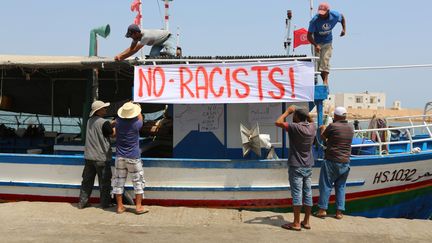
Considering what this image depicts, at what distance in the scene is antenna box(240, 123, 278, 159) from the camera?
5992 mm

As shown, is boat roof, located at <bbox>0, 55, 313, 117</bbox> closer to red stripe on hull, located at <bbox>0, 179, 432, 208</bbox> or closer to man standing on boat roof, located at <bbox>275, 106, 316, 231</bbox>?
red stripe on hull, located at <bbox>0, 179, 432, 208</bbox>

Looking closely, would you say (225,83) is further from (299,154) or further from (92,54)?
(92,54)

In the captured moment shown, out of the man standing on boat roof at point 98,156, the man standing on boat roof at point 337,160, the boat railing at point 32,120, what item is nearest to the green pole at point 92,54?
the man standing on boat roof at point 98,156

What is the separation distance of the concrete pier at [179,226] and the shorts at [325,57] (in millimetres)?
2205

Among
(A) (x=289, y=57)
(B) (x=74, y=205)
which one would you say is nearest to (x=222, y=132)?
(A) (x=289, y=57)

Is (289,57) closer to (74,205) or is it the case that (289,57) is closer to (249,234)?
(249,234)

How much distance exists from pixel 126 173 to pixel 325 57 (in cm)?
339

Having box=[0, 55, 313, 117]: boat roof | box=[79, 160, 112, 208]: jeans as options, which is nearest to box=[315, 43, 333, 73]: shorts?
box=[79, 160, 112, 208]: jeans

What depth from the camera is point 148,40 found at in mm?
6613

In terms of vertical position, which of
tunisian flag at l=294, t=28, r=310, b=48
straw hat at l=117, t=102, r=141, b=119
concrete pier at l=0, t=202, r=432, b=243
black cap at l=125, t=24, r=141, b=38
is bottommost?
concrete pier at l=0, t=202, r=432, b=243

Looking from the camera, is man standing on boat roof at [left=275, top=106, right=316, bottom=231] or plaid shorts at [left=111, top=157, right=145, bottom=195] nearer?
man standing on boat roof at [left=275, top=106, right=316, bottom=231]

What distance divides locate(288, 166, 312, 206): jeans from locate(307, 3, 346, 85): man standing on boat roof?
5.82ft

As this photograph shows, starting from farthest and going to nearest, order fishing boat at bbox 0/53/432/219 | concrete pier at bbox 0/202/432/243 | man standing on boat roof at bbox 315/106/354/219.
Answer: fishing boat at bbox 0/53/432/219 → man standing on boat roof at bbox 315/106/354/219 → concrete pier at bbox 0/202/432/243

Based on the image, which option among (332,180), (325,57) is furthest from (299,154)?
(325,57)
